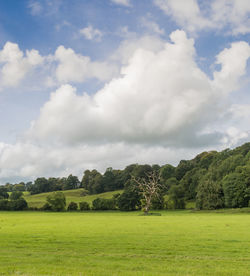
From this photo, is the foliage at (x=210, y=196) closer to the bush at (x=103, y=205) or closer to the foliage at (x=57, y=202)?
the bush at (x=103, y=205)

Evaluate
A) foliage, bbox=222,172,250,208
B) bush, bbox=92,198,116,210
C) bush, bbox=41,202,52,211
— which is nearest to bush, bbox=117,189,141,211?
bush, bbox=92,198,116,210

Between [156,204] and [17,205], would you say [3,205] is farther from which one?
[156,204]

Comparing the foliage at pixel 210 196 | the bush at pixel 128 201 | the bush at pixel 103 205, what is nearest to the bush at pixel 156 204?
the bush at pixel 128 201

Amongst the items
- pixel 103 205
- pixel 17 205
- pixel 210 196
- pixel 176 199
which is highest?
pixel 210 196

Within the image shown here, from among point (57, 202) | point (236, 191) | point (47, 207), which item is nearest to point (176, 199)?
point (236, 191)

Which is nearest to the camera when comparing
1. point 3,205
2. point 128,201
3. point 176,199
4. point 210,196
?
point 210,196

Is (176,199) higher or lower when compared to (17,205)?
higher

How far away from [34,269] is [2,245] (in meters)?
10.5

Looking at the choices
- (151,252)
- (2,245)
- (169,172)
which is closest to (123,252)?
(151,252)

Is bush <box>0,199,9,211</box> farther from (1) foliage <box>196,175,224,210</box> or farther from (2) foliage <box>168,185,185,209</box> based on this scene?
(1) foliage <box>196,175,224,210</box>

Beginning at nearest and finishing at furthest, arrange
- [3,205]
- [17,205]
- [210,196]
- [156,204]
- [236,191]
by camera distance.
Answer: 1. [236,191]
2. [210,196]
3. [156,204]
4. [17,205]
5. [3,205]

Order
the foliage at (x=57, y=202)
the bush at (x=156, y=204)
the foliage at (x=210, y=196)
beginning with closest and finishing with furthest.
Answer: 1. the foliage at (x=210, y=196)
2. the foliage at (x=57, y=202)
3. the bush at (x=156, y=204)

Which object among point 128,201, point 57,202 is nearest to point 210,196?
point 128,201

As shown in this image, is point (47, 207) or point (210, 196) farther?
point (47, 207)
